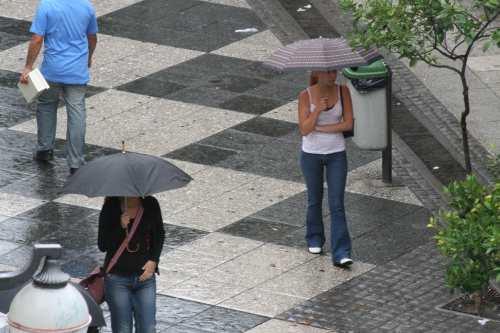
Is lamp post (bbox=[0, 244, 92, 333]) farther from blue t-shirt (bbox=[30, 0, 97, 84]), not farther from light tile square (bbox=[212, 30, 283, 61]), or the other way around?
light tile square (bbox=[212, 30, 283, 61])

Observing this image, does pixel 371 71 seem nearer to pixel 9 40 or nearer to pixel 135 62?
pixel 135 62

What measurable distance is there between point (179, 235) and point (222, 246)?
426 millimetres

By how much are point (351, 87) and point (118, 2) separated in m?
5.81

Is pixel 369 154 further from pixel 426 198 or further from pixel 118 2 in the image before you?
pixel 118 2

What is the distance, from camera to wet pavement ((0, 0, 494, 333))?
402 inches

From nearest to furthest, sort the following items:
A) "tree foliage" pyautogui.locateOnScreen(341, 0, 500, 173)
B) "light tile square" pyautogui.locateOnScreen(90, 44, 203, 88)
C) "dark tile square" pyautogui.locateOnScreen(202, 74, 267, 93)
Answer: "tree foliage" pyautogui.locateOnScreen(341, 0, 500, 173) → "dark tile square" pyautogui.locateOnScreen(202, 74, 267, 93) → "light tile square" pyautogui.locateOnScreen(90, 44, 203, 88)

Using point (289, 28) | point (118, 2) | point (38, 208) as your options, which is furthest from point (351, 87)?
point (118, 2)

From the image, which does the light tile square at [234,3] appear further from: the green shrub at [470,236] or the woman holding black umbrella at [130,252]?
the woman holding black umbrella at [130,252]

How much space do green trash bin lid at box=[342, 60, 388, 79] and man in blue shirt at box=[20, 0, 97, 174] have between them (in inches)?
98.5

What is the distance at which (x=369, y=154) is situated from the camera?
1342 centimetres

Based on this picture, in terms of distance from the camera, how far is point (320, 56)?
10.7m

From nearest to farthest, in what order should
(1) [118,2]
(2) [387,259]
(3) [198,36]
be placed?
(2) [387,259]
(3) [198,36]
(1) [118,2]

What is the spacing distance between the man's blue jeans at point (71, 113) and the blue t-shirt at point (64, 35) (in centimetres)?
10

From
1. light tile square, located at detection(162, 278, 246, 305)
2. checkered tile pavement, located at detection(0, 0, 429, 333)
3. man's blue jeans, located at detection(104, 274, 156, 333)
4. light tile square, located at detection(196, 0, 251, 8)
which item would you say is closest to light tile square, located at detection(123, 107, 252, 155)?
checkered tile pavement, located at detection(0, 0, 429, 333)
